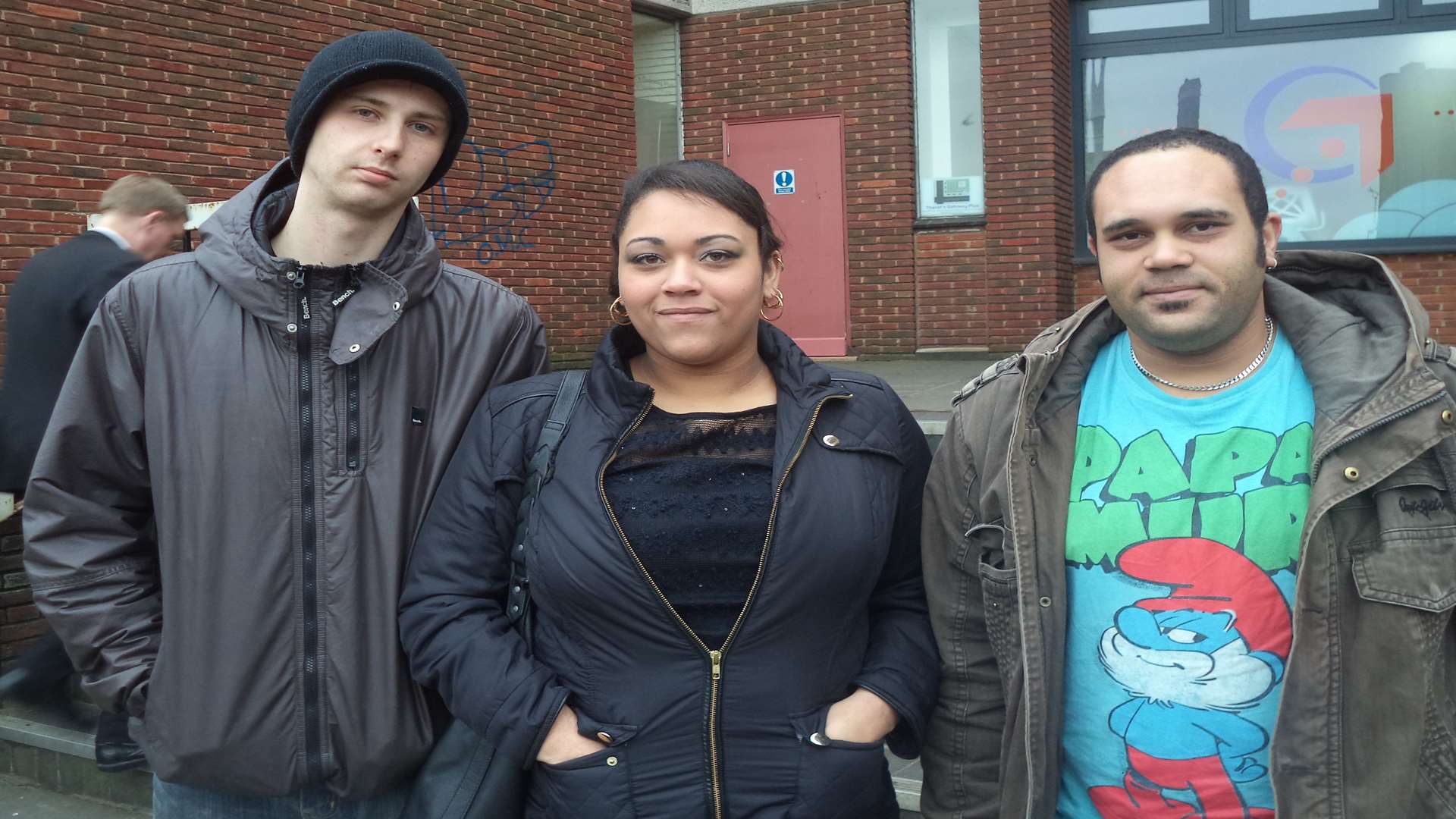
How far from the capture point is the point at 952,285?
1181 cm

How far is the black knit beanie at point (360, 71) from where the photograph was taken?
2340 mm

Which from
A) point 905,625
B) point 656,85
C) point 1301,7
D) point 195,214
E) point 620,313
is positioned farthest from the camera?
point 656,85

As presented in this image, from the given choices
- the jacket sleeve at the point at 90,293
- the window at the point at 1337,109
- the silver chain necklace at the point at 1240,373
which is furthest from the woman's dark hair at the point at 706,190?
the window at the point at 1337,109

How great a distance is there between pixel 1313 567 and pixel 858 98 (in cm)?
1039

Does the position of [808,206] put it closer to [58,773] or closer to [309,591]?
[58,773]

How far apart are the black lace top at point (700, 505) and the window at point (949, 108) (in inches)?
390

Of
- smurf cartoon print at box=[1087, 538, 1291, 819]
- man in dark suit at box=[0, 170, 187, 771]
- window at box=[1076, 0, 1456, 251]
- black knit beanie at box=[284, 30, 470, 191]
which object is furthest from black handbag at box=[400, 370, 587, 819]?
window at box=[1076, 0, 1456, 251]

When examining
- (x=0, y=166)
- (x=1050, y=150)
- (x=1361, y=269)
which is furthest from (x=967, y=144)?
(x=1361, y=269)

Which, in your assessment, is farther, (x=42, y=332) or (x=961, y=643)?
(x=42, y=332)

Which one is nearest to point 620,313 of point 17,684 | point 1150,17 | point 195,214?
point 17,684

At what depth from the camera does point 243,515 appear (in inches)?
88.9

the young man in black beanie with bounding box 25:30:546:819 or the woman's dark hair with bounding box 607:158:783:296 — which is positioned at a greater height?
the woman's dark hair with bounding box 607:158:783:296

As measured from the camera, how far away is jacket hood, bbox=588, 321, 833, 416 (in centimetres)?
238

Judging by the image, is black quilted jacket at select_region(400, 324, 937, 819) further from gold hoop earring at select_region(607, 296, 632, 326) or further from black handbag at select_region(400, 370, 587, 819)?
gold hoop earring at select_region(607, 296, 632, 326)
